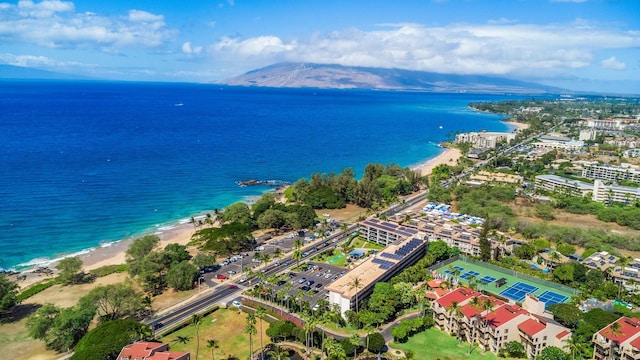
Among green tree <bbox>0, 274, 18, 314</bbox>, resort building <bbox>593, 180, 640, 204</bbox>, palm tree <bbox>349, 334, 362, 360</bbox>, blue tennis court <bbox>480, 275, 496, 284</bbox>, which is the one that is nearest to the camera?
palm tree <bbox>349, 334, 362, 360</bbox>

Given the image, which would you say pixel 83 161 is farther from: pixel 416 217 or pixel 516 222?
pixel 516 222

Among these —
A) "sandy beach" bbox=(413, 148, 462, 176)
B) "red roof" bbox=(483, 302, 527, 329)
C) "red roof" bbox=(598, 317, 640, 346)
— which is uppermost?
"red roof" bbox=(598, 317, 640, 346)

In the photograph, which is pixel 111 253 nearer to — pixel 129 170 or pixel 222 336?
pixel 222 336

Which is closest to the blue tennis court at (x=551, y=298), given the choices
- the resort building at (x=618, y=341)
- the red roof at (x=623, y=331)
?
the red roof at (x=623, y=331)

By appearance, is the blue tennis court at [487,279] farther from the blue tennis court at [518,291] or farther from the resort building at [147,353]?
the resort building at [147,353]

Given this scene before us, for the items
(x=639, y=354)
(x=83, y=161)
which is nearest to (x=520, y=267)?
(x=639, y=354)

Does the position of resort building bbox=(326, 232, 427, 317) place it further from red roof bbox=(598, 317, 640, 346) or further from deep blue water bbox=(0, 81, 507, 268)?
deep blue water bbox=(0, 81, 507, 268)

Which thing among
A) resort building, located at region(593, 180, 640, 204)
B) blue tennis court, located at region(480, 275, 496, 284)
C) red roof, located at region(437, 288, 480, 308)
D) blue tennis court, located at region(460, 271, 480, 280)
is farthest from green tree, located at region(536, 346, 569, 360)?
resort building, located at region(593, 180, 640, 204)

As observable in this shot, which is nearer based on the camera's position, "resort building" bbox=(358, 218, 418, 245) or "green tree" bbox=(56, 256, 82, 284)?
"green tree" bbox=(56, 256, 82, 284)
